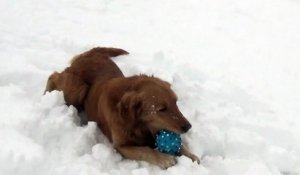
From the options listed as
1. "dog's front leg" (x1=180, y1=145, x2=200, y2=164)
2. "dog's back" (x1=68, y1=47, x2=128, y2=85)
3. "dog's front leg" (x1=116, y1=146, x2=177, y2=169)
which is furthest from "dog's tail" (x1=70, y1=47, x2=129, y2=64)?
"dog's front leg" (x1=180, y1=145, x2=200, y2=164)

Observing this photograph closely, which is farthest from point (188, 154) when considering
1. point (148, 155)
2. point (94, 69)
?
point (94, 69)

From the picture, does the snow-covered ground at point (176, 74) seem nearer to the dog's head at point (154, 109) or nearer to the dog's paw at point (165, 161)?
the dog's paw at point (165, 161)

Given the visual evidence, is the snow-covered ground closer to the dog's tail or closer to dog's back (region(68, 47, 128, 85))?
the dog's tail

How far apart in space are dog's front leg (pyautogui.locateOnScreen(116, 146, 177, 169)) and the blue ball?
9 cm

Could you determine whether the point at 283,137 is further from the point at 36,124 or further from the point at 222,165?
the point at 36,124

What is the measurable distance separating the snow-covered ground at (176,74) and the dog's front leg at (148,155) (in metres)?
0.07

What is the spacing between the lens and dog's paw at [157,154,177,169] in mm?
4348

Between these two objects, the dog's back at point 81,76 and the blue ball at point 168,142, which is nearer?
the blue ball at point 168,142

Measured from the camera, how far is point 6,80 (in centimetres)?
588

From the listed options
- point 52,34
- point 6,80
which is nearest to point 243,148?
point 6,80

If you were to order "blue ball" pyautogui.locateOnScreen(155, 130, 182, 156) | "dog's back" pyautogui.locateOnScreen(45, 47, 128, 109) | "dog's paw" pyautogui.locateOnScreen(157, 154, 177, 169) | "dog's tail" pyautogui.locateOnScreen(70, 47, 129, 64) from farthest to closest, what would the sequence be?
"dog's tail" pyautogui.locateOnScreen(70, 47, 129, 64) < "dog's back" pyautogui.locateOnScreen(45, 47, 128, 109) < "blue ball" pyautogui.locateOnScreen(155, 130, 182, 156) < "dog's paw" pyautogui.locateOnScreen(157, 154, 177, 169)

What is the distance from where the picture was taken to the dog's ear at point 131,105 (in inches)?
174

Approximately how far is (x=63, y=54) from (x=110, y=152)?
8.78ft

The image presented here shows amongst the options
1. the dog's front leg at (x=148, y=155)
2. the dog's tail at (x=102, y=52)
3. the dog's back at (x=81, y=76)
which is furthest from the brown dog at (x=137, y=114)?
the dog's tail at (x=102, y=52)
